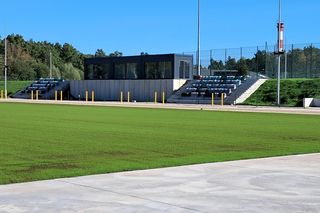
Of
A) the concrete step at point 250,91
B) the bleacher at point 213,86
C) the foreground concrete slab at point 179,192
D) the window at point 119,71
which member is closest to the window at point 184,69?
the bleacher at point 213,86

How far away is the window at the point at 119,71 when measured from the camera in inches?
2611

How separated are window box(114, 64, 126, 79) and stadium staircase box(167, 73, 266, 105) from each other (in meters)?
7.89

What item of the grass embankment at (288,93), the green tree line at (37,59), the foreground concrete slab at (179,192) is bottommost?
the foreground concrete slab at (179,192)

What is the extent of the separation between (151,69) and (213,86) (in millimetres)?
7791

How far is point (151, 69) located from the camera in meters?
64.0

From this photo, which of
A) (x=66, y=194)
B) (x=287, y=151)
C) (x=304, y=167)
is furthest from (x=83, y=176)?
(x=287, y=151)

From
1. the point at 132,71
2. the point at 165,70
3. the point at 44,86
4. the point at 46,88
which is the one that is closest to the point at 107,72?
the point at 132,71

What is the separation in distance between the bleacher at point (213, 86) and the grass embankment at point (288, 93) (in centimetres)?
274

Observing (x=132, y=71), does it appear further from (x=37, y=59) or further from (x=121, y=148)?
(x=37, y=59)

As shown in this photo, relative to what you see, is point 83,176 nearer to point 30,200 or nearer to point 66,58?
point 30,200

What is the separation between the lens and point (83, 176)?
31.0 feet

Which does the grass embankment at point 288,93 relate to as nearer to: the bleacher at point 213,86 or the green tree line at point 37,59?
the bleacher at point 213,86

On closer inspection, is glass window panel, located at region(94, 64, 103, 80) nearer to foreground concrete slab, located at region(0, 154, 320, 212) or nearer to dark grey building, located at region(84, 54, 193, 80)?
dark grey building, located at region(84, 54, 193, 80)

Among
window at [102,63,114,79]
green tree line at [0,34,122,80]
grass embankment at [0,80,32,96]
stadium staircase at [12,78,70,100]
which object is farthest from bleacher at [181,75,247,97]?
green tree line at [0,34,122,80]
